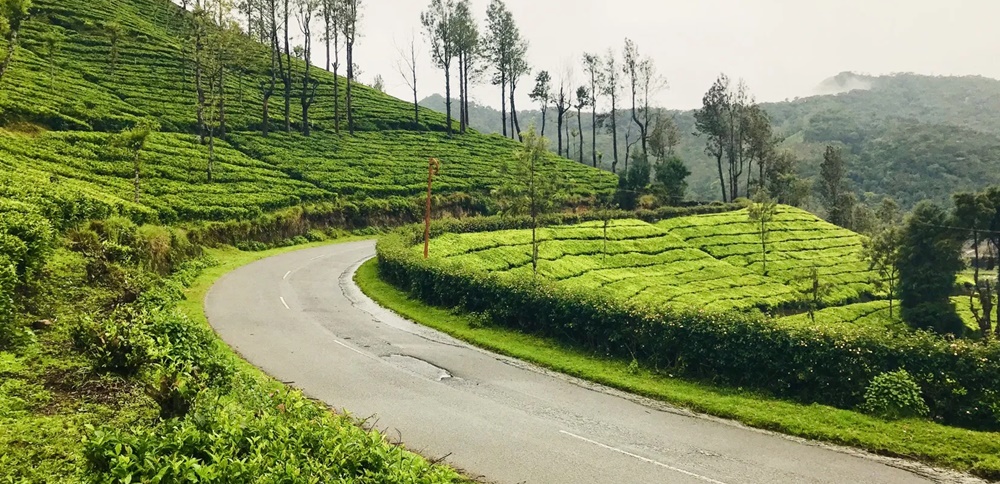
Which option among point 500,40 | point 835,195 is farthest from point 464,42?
point 835,195

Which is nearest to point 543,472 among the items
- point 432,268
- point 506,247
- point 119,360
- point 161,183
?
point 119,360

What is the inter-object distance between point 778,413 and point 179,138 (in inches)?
2064

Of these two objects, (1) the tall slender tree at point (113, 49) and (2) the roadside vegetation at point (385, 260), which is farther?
(1) the tall slender tree at point (113, 49)

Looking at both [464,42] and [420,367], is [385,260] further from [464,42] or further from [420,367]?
[464,42]

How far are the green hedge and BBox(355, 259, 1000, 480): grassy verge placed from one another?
0.56 meters

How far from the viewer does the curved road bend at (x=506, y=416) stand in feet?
38.4

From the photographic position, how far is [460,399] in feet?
50.4

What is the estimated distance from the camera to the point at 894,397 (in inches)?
555

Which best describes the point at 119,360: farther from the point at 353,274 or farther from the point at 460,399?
the point at 353,274

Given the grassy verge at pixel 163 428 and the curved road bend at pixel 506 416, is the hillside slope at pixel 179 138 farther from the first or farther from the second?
the grassy verge at pixel 163 428

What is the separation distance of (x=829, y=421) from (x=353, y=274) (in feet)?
83.6

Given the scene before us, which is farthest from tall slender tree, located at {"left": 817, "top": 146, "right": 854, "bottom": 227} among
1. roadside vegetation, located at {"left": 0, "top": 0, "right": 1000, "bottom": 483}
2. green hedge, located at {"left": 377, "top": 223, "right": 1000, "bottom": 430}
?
green hedge, located at {"left": 377, "top": 223, "right": 1000, "bottom": 430}

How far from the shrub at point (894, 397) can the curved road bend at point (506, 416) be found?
7.05 ft

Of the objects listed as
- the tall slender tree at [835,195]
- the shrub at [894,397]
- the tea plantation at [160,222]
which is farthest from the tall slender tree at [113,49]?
the tall slender tree at [835,195]
